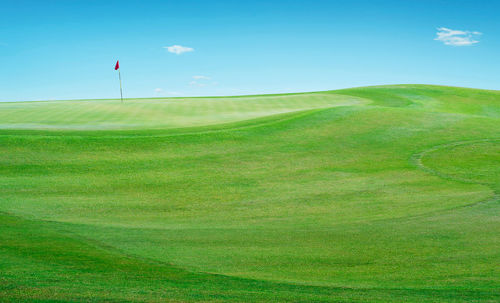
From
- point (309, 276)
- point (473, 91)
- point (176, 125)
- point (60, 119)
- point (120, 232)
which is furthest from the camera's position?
point (473, 91)

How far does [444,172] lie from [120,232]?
13.5 m

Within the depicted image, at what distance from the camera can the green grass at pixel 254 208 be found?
307 inches

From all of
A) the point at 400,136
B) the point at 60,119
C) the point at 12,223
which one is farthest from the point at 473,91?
the point at 12,223

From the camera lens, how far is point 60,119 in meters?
29.9

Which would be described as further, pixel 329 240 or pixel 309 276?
pixel 329 240

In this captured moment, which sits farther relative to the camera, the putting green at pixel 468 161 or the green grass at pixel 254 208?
the putting green at pixel 468 161

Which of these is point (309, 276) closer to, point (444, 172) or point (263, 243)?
point (263, 243)

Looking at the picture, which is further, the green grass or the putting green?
the putting green

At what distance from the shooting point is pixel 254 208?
1379 centimetres

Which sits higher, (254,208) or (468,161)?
(468,161)

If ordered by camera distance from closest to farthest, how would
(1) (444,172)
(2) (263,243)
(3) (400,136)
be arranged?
1. (2) (263,243)
2. (1) (444,172)
3. (3) (400,136)

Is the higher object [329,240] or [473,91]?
[473,91]

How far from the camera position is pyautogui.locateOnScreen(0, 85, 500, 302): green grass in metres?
7.81

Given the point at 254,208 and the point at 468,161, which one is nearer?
the point at 254,208
